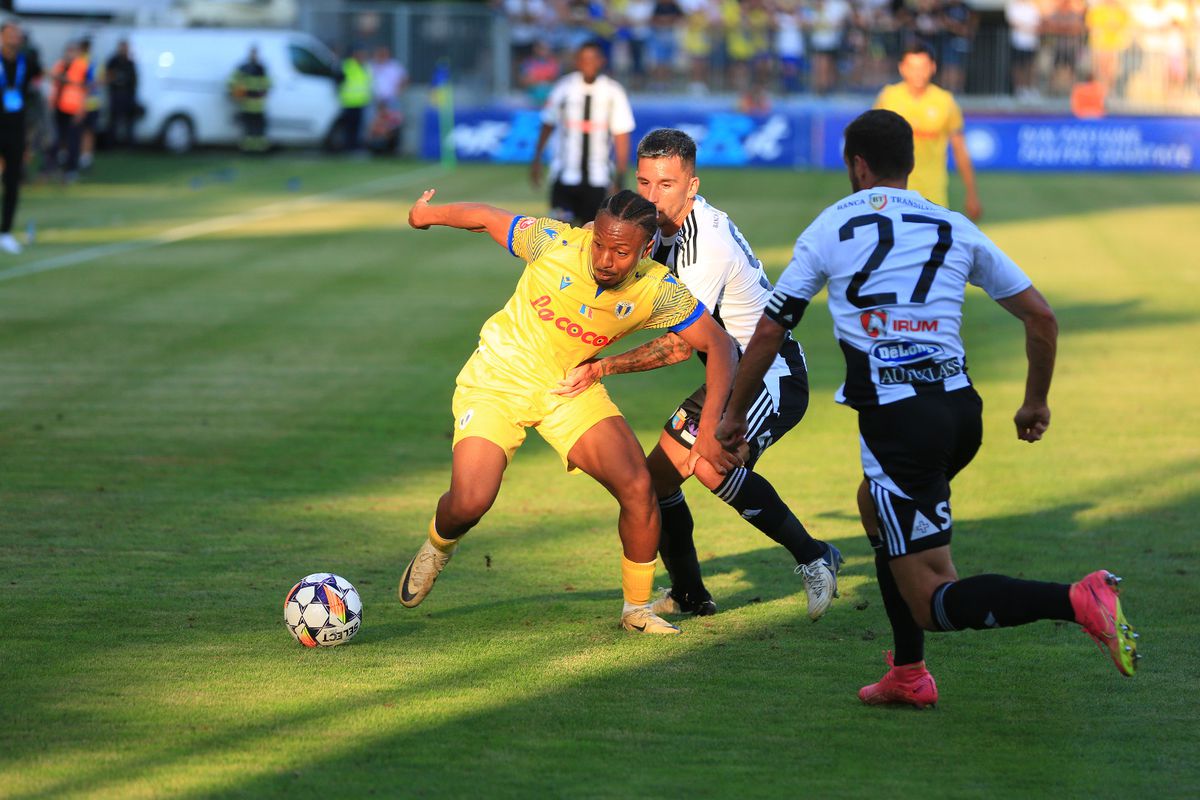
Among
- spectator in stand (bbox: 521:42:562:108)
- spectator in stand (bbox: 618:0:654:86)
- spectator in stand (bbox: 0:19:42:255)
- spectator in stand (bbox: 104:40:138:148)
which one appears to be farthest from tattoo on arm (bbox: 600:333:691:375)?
spectator in stand (bbox: 618:0:654:86)

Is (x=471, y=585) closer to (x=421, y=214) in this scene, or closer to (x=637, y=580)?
(x=637, y=580)

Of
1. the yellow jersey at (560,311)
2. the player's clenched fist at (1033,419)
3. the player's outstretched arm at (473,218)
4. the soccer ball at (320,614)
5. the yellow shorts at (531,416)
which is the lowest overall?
A: the soccer ball at (320,614)

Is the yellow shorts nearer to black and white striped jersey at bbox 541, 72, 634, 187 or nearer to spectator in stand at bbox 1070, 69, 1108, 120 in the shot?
black and white striped jersey at bbox 541, 72, 634, 187

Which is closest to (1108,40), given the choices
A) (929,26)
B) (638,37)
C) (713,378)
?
(929,26)

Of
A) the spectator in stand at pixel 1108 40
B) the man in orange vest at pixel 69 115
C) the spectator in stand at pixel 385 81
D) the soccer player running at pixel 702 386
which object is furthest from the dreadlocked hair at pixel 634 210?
the spectator in stand at pixel 1108 40

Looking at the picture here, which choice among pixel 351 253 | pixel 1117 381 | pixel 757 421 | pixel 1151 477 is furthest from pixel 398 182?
pixel 757 421

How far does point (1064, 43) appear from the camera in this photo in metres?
40.2

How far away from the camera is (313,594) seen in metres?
6.42

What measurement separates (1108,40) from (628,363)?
36.1 m

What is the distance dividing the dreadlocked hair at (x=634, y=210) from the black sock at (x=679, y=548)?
1.35 m

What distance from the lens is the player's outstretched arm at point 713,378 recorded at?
21.1 feet

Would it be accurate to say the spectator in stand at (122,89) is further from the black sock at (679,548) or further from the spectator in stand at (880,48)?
the black sock at (679,548)

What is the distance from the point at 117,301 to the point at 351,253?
4527 mm

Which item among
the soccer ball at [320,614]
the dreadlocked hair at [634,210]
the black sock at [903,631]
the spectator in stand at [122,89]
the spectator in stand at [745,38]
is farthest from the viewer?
the spectator in stand at [745,38]
